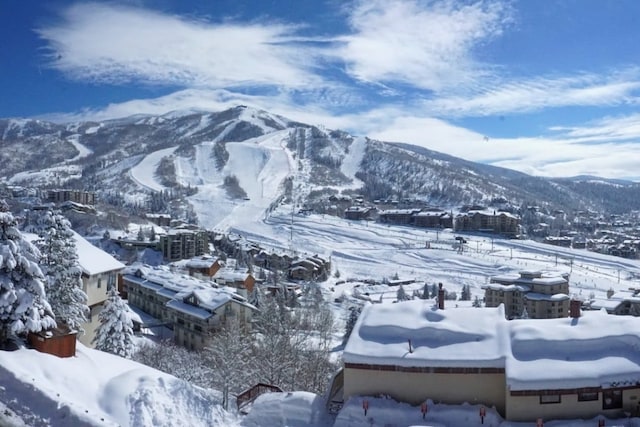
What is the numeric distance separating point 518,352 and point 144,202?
588 feet

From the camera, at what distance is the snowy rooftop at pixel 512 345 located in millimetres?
13062

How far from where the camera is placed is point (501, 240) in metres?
Answer: 140

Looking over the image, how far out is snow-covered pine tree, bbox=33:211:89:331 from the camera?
2169cm

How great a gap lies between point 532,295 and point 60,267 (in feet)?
195

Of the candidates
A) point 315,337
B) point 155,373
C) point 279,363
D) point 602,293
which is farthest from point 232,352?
→ point 602,293

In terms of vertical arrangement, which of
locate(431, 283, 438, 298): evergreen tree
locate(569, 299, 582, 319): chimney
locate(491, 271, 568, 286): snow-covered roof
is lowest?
locate(431, 283, 438, 298): evergreen tree

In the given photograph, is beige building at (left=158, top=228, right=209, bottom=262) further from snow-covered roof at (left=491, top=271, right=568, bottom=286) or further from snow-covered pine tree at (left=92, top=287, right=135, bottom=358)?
snow-covered pine tree at (left=92, top=287, right=135, bottom=358)

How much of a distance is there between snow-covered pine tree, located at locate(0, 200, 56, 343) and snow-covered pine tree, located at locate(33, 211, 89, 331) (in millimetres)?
7009

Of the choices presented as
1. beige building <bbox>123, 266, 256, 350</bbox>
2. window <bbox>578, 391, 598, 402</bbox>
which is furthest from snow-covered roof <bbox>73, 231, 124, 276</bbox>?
window <bbox>578, 391, 598, 402</bbox>

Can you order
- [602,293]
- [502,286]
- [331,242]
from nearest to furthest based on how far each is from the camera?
[502,286]
[602,293]
[331,242]

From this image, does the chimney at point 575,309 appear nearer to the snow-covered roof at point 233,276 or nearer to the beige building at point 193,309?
the beige building at point 193,309

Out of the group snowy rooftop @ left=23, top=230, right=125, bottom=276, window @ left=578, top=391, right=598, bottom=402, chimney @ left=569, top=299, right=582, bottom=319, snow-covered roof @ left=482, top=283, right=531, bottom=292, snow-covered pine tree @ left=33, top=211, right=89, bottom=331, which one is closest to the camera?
window @ left=578, top=391, right=598, bottom=402

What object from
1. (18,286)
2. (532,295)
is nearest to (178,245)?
(532,295)

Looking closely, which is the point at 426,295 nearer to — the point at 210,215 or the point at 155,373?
the point at 155,373
